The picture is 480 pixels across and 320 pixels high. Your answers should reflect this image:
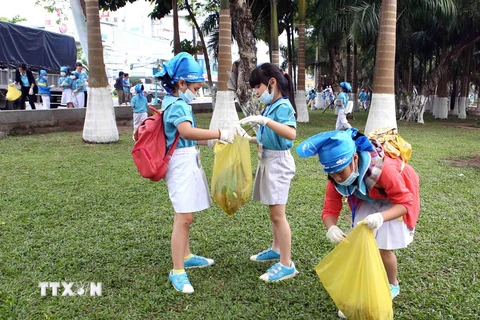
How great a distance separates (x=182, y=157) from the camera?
2850 millimetres

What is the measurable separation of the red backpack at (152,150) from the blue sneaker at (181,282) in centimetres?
70

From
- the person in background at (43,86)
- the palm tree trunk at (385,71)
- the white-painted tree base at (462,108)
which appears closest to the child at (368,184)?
the palm tree trunk at (385,71)

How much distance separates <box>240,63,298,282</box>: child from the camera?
2.91m

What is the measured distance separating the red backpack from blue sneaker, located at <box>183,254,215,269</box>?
0.79 metres

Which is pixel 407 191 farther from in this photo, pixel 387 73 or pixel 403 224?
pixel 387 73

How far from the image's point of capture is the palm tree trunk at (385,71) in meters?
8.52

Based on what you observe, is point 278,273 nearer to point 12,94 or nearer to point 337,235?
→ point 337,235

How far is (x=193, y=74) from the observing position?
2840 mm

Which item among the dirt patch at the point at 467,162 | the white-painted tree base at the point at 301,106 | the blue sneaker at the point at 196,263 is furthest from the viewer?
the white-painted tree base at the point at 301,106

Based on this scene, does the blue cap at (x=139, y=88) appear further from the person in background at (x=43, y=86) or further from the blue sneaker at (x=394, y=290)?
the blue sneaker at (x=394, y=290)

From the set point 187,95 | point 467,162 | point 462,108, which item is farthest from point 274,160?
point 462,108

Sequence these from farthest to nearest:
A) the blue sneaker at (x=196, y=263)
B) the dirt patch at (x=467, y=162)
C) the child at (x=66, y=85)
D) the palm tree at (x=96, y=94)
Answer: the child at (x=66, y=85)
the palm tree at (x=96, y=94)
the dirt patch at (x=467, y=162)
the blue sneaker at (x=196, y=263)

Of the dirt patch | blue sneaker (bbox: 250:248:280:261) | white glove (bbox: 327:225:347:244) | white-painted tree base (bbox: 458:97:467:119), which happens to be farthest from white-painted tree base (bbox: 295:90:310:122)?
white glove (bbox: 327:225:347:244)

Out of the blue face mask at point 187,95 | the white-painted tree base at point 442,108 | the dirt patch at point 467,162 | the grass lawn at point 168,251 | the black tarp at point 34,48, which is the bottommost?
the dirt patch at point 467,162
